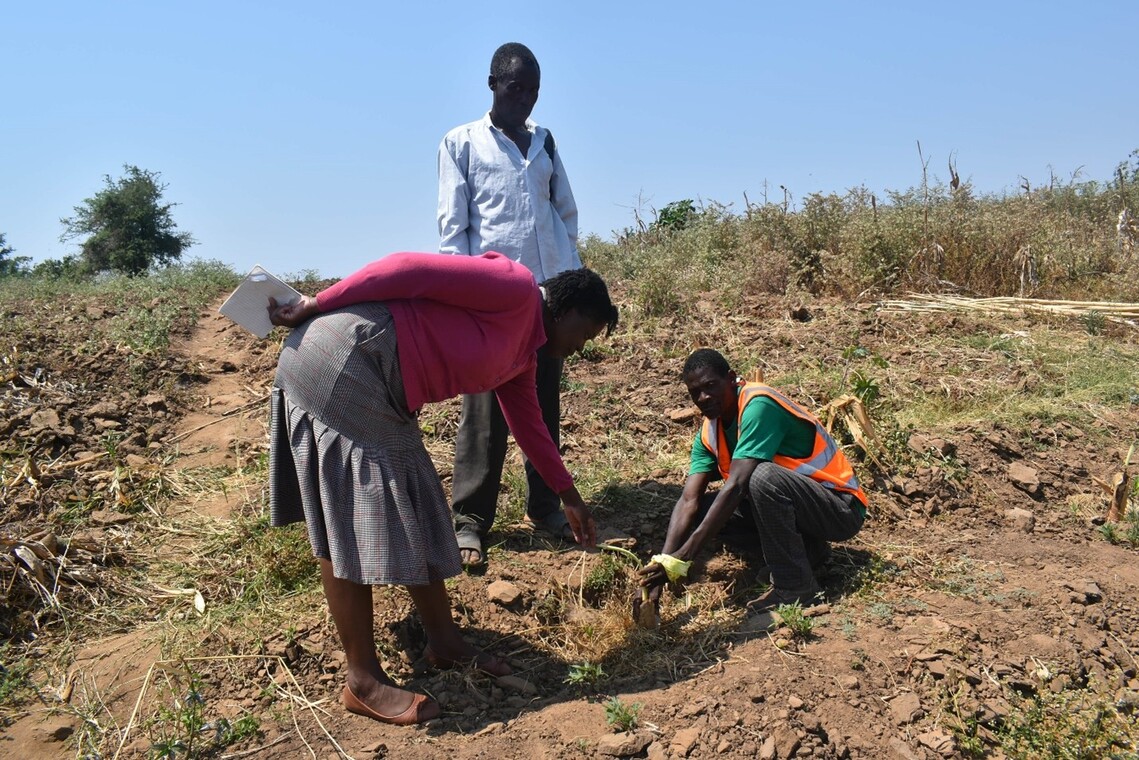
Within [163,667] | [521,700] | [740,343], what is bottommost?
[521,700]

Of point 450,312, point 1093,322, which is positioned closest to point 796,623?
point 450,312

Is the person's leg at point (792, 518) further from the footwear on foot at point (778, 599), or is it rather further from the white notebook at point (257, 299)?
the white notebook at point (257, 299)

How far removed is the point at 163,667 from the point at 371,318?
1.45m

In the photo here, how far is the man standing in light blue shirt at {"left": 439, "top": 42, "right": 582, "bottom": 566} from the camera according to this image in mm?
3434

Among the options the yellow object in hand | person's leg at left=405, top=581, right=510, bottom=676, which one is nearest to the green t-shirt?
the yellow object in hand

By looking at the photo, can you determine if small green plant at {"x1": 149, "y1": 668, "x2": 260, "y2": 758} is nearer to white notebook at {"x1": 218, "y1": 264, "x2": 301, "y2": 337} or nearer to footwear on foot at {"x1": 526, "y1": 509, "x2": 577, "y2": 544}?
white notebook at {"x1": 218, "y1": 264, "x2": 301, "y2": 337}

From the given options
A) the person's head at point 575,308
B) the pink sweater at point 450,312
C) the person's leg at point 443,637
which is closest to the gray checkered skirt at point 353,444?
the pink sweater at point 450,312

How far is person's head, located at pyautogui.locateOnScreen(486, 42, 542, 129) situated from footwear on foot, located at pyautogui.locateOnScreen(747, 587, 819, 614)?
2.06 metres

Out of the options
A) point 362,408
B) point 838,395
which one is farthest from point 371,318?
point 838,395

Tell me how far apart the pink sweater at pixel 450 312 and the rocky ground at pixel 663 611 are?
1.01 meters

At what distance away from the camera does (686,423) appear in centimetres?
485

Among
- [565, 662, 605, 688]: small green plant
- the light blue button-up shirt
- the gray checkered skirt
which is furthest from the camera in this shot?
the light blue button-up shirt

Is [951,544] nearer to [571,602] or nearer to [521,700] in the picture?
[571,602]

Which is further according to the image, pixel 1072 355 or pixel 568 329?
pixel 1072 355
